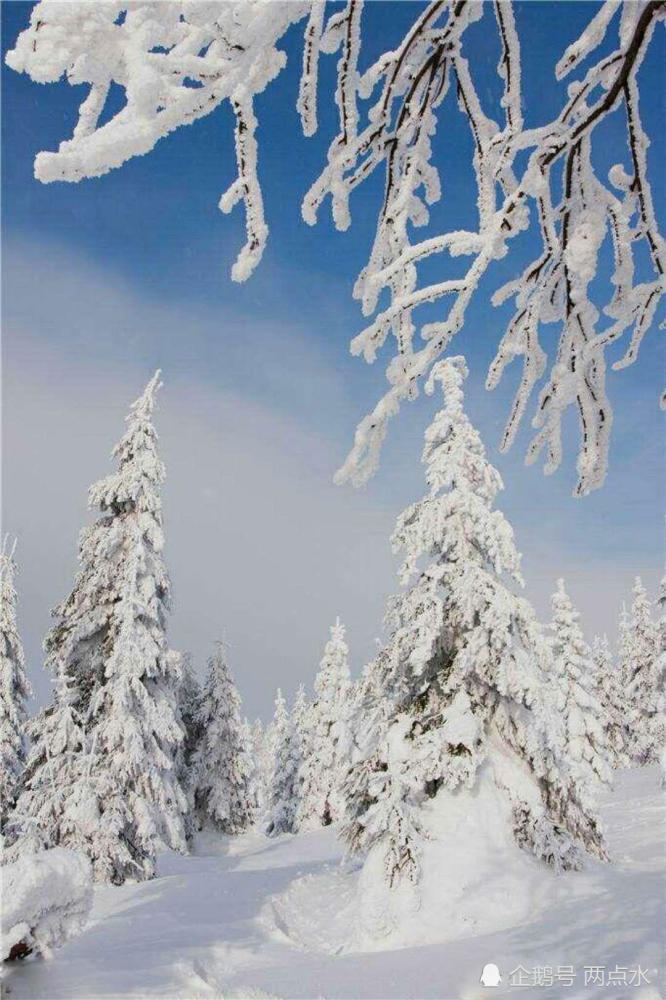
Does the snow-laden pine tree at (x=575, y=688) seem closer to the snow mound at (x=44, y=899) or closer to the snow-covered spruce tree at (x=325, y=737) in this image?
the snow-covered spruce tree at (x=325, y=737)

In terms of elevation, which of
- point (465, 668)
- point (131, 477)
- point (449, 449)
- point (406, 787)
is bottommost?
point (406, 787)

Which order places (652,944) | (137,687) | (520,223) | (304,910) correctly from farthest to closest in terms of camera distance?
(137,687)
(304,910)
(652,944)
(520,223)

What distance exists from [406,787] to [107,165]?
39.4ft

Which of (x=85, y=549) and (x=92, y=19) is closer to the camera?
(x=92, y=19)

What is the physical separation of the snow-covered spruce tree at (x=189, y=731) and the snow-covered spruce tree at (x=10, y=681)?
7000 millimetres

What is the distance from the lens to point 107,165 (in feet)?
5.14

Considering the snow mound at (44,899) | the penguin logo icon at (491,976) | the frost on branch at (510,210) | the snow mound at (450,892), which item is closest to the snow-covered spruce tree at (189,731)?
the snow mound at (450,892)

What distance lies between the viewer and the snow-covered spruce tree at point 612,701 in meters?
47.2

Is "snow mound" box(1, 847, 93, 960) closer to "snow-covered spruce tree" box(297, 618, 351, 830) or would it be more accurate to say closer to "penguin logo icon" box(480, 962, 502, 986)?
"penguin logo icon" box(480, 962, 502, 986)

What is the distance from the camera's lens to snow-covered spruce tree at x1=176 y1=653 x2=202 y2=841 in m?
30.9

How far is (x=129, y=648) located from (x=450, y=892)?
38.3 ft

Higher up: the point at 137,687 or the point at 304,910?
the point at 137,687

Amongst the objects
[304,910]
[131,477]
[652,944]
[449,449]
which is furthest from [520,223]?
[131,477]

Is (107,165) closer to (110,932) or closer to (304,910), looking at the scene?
(110,932)
